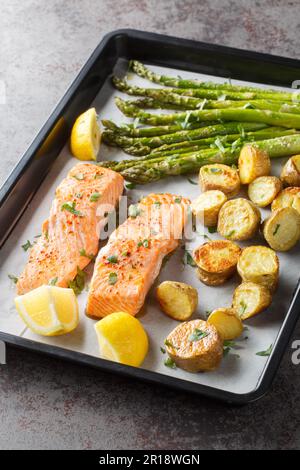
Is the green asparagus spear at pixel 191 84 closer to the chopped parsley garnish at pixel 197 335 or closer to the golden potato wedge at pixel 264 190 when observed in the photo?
the golden potato wedge at pixel 264 190

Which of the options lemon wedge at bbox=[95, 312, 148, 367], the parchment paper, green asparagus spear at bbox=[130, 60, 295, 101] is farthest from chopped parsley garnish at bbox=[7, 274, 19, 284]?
green asparagus spear at bbox=[130, 60, 295, 101]

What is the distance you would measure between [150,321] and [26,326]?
64 cm

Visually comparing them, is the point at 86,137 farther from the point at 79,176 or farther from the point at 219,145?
the point at 219,145

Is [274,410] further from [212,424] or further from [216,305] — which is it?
[216,305]

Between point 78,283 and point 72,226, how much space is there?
34cm

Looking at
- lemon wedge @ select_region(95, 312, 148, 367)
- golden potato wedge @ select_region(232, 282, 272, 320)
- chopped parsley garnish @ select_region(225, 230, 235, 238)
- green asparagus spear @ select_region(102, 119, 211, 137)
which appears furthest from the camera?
green asparagus spear @ select_region(102, 119, 211, 137)

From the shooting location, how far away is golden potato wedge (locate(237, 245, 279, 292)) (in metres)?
4.34

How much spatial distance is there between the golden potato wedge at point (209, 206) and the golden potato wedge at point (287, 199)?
0.29 metres

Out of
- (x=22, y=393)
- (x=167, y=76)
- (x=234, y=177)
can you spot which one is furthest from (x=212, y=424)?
(x=167, y=76)

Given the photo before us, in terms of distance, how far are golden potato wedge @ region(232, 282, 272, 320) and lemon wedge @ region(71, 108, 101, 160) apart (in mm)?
1424

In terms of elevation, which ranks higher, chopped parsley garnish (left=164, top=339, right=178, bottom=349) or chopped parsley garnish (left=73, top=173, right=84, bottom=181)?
chopped parsley garnish (left=73, top=173, right=84, bottom=181)

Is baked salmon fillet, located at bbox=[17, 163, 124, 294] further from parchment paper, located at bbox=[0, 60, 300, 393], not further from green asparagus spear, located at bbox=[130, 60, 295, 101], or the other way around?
green asparagus spear, located at bbox=[130, 60, 295, 101]

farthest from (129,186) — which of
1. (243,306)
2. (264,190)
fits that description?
(243,306)

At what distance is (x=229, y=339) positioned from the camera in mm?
4199
